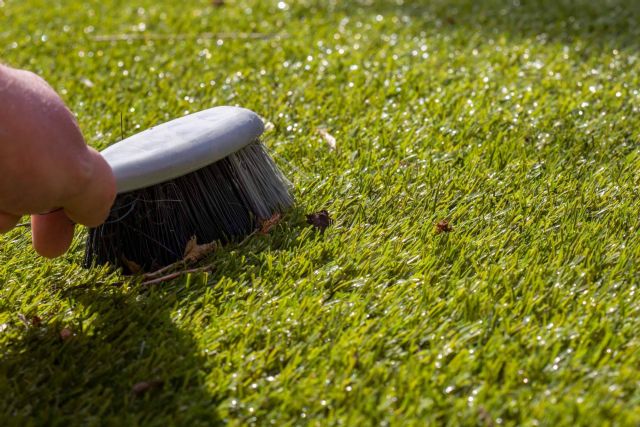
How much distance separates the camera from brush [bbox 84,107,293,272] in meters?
1.99

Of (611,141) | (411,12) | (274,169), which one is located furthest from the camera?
(411,12)

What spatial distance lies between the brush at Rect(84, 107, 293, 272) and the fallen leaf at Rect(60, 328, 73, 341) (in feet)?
0.97

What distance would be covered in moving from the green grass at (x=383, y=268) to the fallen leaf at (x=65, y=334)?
0.5 inches

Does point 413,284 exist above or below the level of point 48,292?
below

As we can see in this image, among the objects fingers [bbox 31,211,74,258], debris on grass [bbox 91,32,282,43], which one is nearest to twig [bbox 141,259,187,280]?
fingers [bbox 31,211,74,258]

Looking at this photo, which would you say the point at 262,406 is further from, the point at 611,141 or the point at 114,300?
the point at 611,141

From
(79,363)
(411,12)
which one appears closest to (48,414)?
(79,363)

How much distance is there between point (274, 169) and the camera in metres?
2.28

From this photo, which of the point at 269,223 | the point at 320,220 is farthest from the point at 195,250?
the point at 320,220

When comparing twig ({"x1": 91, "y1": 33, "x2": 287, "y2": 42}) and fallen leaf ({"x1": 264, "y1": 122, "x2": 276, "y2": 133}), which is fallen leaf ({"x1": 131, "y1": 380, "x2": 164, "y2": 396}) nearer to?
fallen leaf ({"x1": 264, "y1": 122, "x2": 276, "y2": 133})

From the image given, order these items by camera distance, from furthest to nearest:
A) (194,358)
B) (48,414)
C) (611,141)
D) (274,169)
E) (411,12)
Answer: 1. (411,12)
2. (611,141)
3. (274,169)
4. (194,358)
5. (48,414)

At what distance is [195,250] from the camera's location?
2.07 metres

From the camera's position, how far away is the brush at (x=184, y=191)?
1.99 metres

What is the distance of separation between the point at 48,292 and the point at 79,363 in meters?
0.33
